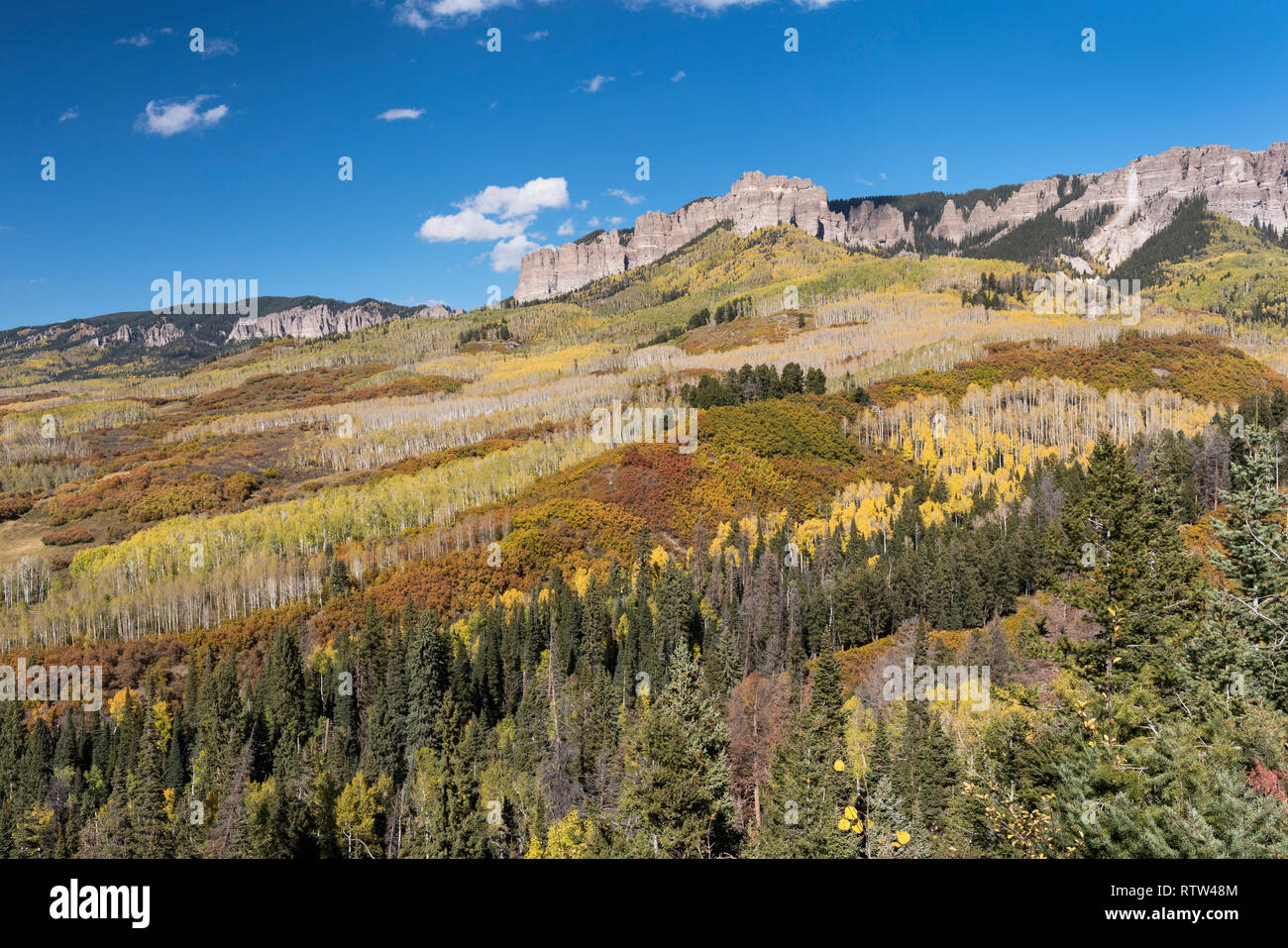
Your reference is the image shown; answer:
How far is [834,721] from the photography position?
44.2 m

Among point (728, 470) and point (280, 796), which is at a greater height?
point (728, 470)

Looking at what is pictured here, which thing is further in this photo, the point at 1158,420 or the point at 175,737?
the point at 1158,420

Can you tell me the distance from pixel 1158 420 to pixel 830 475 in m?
67.2

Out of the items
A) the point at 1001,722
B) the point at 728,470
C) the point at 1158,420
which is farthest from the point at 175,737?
the point at 1158,420
